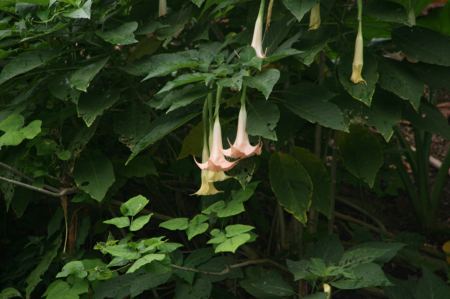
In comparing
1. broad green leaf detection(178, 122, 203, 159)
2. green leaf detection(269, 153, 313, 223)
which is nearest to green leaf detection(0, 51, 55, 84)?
broad green leaf detection(178, 122, 203, 159)

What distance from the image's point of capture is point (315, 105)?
1.76 metres

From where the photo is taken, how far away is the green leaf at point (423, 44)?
1.81 metres

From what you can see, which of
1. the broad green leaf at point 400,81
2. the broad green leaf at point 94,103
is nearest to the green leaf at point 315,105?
the broad green leaf at point 400,81

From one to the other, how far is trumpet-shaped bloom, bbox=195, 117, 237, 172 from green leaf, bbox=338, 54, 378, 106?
34 centimetres

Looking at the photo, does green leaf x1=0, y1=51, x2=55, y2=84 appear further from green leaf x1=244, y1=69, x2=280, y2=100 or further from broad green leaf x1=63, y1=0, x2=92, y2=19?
green leaf x1=244, y1=69, x2=280, y2=100

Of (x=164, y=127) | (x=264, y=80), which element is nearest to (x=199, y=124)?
(x=164, y=127)

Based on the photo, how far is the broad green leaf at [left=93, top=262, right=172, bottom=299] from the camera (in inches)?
70.1

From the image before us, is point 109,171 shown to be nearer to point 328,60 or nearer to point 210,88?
point 210,88

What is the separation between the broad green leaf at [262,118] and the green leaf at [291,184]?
0.24m

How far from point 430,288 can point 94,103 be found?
1.03 metres

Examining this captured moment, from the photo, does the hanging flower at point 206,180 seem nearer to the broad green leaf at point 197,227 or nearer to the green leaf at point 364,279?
the broad green leaf at point 197,227

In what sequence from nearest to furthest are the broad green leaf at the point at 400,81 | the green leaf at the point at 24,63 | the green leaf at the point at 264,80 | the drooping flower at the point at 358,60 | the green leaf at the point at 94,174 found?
the green leaf at the point at 264,80 < the drooping flower at the point at 358,60 < the broad green leaf at the point at 400,81 < the green leaf at the point at 24,63 < the green leaf at the point at 94,174

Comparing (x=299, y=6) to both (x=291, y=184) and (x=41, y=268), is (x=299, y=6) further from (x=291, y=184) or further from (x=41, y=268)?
(x=41, y=268)

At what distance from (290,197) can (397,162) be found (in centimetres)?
119
